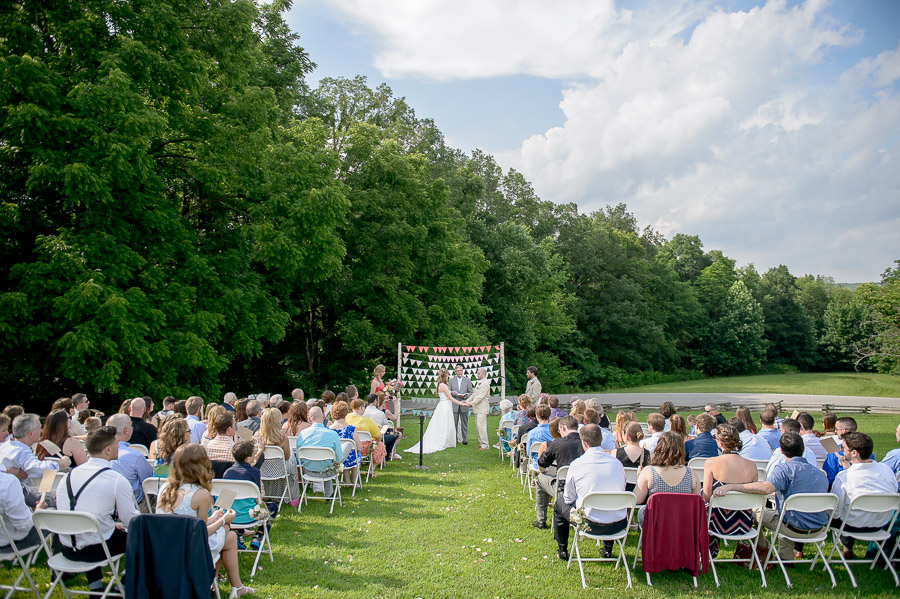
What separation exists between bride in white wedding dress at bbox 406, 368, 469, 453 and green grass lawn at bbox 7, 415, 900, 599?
4406mm

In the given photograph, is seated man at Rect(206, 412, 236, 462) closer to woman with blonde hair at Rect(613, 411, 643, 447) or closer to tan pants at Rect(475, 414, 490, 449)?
woman with blonde hair at Rect(613, 411, 643, 447)

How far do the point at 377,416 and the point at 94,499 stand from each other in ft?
20.8

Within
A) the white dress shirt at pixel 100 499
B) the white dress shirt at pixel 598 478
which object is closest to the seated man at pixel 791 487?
the white dress shirt at pixel 598 478

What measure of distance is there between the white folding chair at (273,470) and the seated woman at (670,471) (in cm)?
A: 410

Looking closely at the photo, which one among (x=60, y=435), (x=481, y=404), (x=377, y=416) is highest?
(x=60, y=435)

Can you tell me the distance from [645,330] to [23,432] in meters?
49.8

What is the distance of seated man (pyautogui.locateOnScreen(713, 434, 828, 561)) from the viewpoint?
17.3 feet

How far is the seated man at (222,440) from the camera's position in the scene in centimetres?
622

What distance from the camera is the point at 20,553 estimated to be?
4.70 meters

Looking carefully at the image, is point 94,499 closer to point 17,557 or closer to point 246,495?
point 17,557

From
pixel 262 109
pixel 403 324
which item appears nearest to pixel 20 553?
pixel 262 109

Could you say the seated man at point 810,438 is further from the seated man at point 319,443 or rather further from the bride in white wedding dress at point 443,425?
the bride in white wedding dress at point 443,425

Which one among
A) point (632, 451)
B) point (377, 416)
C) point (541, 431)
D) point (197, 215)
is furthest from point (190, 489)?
point (197, 215)

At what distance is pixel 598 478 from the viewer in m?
5.49
